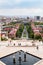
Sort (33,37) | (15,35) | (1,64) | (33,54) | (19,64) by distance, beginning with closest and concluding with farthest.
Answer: (1,64)
(19,64)
(33,54)
(33,37)
(15,35)

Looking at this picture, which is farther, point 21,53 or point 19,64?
point 21,53

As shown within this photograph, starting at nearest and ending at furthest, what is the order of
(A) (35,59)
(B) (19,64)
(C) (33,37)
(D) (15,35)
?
(B) (19,64), (A) (35,59), (C) (33,37), (D) (15,35)

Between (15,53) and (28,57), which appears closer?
(28,57)

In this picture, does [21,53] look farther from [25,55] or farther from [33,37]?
[33,37]

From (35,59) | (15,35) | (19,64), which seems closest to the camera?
(19,64)

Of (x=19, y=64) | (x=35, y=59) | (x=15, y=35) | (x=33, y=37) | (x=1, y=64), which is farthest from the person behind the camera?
(x=15, y=35)

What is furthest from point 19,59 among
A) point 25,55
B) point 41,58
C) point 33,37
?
point 33,37

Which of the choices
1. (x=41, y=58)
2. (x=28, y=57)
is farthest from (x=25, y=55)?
(x=41, y=58)

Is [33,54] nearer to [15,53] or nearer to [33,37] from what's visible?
[15,53]
